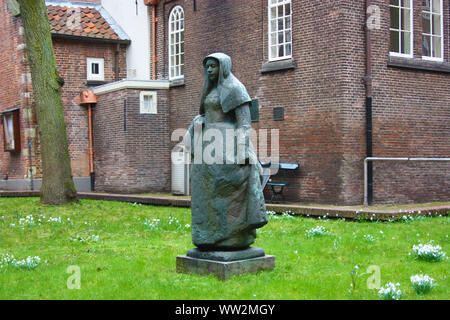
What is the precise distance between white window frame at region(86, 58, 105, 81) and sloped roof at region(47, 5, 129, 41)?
91cm

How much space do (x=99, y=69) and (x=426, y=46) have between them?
12790 mm

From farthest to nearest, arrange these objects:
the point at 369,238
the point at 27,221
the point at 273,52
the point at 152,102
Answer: the point at 152,102
the point at 273,52
the point at 27,221
the point at 369,238

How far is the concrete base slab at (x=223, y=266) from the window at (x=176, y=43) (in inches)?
582

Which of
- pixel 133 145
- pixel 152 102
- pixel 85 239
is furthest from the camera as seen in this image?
pixel 152 102

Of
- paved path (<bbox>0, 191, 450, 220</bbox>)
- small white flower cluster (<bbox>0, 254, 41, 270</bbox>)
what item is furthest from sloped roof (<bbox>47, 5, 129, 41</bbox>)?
small white flower cluster (<bbox>0, 254, 41, 270</bbox>)

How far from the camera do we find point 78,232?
36.6 ft

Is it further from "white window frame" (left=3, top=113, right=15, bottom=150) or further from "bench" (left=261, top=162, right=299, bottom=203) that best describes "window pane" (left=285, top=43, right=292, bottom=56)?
"white window frame" (left=3, top=113, right=15, bottom=150)

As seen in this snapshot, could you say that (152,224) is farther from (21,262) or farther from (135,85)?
(135,85)

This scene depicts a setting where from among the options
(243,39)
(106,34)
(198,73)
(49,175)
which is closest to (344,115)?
(243,39)

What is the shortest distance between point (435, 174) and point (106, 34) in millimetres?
13957

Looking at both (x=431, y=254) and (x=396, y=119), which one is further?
(x=396, y=119)

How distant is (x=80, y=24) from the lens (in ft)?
76.5

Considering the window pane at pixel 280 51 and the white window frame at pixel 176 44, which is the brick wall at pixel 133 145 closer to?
the white window frame at pixel 176 44

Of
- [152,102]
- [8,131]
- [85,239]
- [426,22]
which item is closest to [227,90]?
[85,239]
